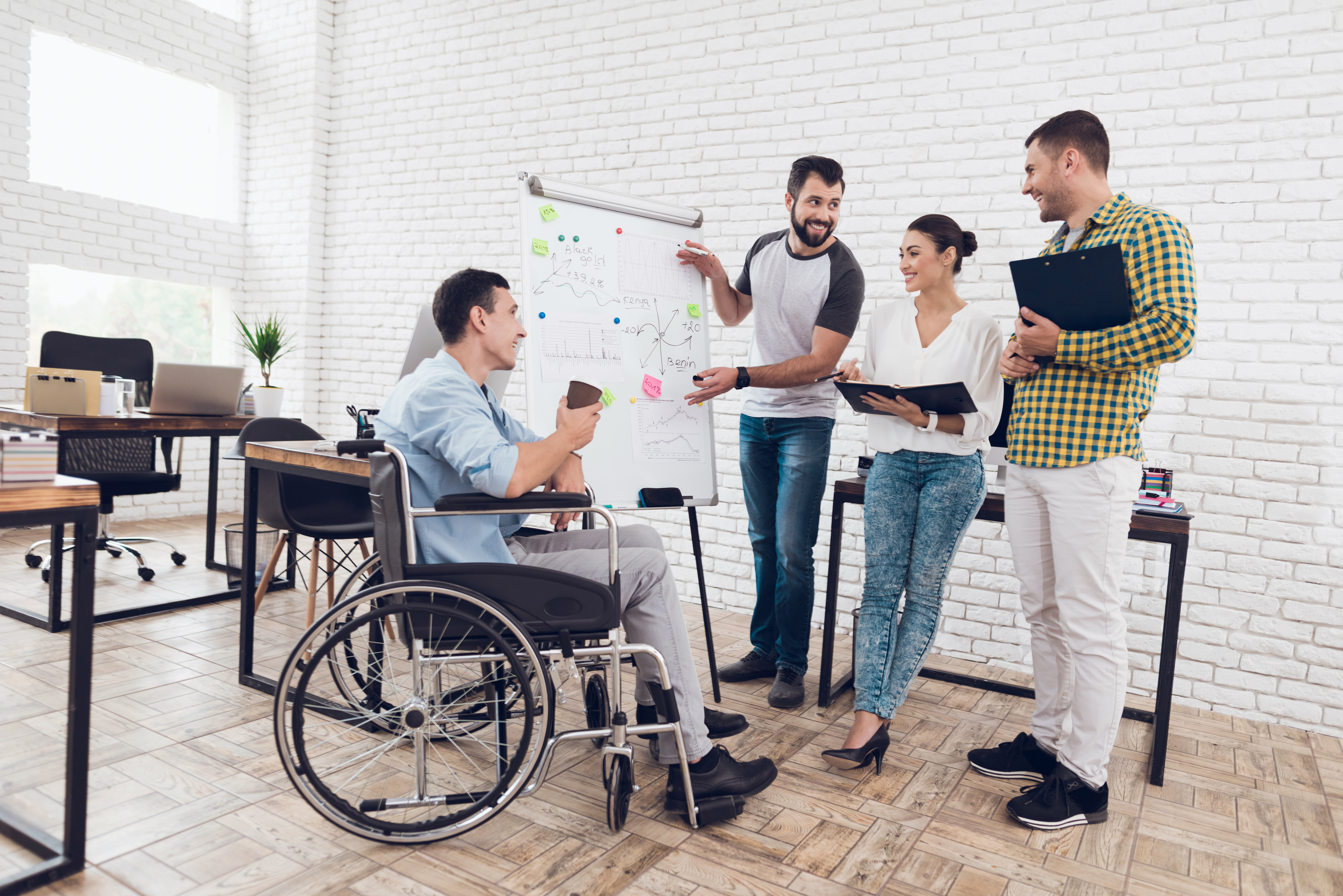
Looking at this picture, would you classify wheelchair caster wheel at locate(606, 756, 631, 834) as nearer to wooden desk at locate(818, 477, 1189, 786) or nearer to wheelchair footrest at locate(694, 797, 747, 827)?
wheelchair footrest at locate(694, 797, 747, 827)

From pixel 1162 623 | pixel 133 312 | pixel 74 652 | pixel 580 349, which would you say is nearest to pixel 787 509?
pixel 580 349

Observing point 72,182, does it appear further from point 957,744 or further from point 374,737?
point 957,744

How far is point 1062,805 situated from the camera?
1.94m

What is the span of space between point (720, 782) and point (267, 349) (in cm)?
346

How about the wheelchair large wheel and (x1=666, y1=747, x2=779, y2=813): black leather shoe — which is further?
(x1=666, y1=747, x2=779, y2=813): black leather shoe

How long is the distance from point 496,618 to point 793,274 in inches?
59.9

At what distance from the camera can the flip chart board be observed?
2.27 meters

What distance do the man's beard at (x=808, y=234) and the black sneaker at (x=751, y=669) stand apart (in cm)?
138

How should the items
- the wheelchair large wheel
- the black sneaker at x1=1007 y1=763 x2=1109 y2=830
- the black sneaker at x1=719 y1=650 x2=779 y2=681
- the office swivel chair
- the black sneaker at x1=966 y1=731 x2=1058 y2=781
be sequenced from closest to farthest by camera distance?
the wheelchair large wheel < the black sneaker at x1=1007 y1=763 x2=1109 y2=830 < the black sneaker at x1=966 y1=731 x2=1058 y2=781 < the black sneaker at x1=719 y1=650 x2=779 y2=681 < the office swivel chair

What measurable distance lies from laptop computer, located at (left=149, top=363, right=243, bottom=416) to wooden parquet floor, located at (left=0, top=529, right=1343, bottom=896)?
44.0 inches

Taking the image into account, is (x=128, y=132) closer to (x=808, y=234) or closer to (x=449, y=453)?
(x=808, y=234)

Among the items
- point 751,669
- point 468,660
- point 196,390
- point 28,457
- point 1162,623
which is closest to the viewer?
point 28,457

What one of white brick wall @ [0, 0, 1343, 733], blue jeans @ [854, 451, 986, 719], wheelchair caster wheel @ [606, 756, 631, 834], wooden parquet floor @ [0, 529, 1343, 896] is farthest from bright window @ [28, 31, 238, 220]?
blue jeans @ [854, 451, 986, 719]

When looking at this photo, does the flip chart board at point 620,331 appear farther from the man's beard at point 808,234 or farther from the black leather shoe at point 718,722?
the black leather shoe at point 718,722
